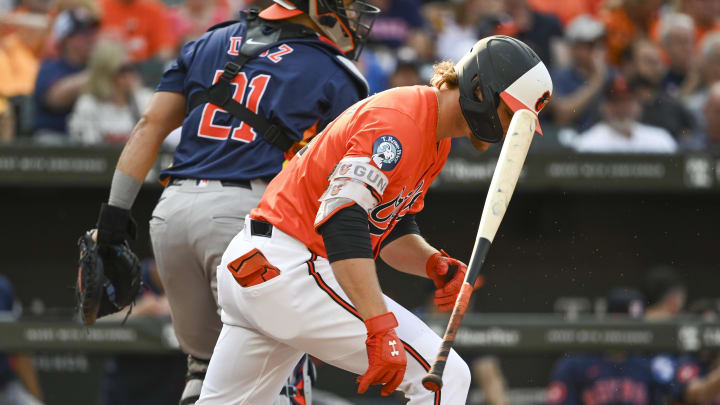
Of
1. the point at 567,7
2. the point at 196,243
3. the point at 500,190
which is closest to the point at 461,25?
the point at 567,7

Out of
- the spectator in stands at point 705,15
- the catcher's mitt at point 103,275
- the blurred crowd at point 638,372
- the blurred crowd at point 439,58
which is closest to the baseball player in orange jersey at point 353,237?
the catcher's mitt at point 103,275

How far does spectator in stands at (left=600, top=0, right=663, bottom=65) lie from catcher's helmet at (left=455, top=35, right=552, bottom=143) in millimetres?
5068

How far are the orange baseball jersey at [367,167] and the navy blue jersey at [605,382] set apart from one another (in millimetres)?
3676

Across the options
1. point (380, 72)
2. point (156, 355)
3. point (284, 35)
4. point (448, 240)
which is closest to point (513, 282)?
point (448, 240)

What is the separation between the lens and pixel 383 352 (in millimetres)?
3283

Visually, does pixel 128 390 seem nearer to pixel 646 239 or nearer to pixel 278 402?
pixel 278 402

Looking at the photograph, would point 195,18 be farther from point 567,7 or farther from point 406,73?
point 567,7

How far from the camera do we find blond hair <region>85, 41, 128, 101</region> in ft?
23.0

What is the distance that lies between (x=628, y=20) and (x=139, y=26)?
12.3 ft

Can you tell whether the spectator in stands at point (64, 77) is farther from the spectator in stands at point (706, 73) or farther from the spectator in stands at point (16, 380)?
the spectator in stands at point (706, 73)

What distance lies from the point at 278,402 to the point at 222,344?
1.62ft

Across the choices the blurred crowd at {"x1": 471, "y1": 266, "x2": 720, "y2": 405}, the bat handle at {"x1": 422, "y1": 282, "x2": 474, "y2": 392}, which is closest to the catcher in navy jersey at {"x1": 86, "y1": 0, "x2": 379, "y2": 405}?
the bat handle at {"x1": 422, "y1": 282, "x2": 474, "y2": 392}

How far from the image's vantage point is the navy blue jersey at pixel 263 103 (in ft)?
13.7

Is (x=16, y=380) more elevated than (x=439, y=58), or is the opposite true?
(x=439, y=58)
